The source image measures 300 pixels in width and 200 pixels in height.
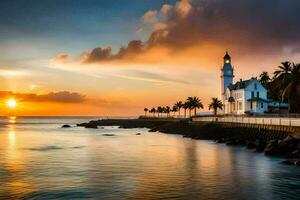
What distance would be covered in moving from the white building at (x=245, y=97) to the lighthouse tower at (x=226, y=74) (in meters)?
2.18

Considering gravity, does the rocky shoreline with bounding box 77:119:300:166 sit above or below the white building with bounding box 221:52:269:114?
below

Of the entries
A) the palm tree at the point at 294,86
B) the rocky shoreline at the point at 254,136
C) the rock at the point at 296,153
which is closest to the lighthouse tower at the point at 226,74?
the rocky shoreline at the point at 254,136

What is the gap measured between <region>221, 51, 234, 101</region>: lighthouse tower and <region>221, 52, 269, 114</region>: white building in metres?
2.18

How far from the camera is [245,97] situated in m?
116

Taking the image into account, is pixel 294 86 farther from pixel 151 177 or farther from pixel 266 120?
pixel 151 177

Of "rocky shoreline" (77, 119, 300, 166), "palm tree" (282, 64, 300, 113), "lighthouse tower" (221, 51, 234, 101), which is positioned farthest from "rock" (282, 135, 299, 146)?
"lighthouse tower" (221, 51, 234, 101)

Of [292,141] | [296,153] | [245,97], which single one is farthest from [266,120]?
[245,97]

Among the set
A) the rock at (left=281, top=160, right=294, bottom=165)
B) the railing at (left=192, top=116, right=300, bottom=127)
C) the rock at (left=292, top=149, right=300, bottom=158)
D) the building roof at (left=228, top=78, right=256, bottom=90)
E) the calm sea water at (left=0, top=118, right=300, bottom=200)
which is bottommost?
the calm sea water at (left=0, top=118, right=300, bottom=200)

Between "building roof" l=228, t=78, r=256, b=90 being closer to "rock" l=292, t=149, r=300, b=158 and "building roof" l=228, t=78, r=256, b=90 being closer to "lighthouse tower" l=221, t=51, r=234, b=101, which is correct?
"lighthouse tower" l=221, t=51, r=234, b=101

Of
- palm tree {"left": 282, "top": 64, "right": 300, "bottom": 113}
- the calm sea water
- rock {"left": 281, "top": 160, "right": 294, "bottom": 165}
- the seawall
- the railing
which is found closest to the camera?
the calm sea water

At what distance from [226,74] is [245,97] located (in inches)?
819

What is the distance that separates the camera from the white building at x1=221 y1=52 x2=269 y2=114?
378 ft

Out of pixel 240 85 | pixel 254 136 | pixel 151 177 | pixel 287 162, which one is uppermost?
pixel 240 85

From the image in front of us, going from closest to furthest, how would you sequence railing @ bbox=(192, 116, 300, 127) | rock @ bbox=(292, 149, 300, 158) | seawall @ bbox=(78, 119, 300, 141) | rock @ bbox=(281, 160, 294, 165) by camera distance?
rock @ bbox=(281, 160, 294, 165)
rock @ bbox=(292, 149, 300, 158)
railing @ bbox=(192, 116, 300, 127)
seawall @ bbox=(78, 119, 300, 141)
